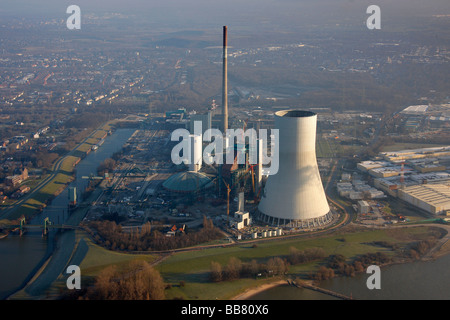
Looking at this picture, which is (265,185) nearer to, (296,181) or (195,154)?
(296,181)

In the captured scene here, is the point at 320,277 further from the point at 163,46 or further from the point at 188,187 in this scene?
the point at 163,46

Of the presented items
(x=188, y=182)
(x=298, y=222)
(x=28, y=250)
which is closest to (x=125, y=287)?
(x=28, y=250)

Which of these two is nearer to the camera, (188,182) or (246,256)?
(246,256)

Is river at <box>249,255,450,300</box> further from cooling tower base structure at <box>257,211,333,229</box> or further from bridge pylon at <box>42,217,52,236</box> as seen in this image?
bridge pylon at <box>42,217,52,236</box>

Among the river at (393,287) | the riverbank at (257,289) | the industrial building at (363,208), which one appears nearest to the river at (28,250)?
the riverbank at (257,289)

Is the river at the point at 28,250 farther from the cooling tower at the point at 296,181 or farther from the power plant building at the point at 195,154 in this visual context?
the cooling tower at the point at 296,181
